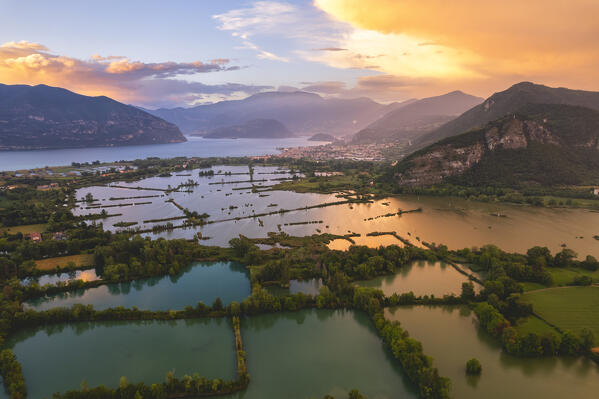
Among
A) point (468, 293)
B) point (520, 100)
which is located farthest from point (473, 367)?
point (520, 100)

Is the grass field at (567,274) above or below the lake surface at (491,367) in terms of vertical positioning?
above

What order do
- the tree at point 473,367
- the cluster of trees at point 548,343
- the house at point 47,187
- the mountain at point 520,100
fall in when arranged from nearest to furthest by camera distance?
the tree at point 473,367, the cluster of trees at point 548,343, the house at point 47,187, the mountain at point 520,100

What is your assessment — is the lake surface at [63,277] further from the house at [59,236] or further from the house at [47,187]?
the house at [47,187]

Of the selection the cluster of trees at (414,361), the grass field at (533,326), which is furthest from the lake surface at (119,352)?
the grass field at (533,326)

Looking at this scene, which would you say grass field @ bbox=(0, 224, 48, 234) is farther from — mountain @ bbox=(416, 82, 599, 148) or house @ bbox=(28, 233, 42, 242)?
mountain @ bbox=(416, 82, 599, 148)

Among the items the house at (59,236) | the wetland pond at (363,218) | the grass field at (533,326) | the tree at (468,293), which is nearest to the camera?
the grass field at (533,326)

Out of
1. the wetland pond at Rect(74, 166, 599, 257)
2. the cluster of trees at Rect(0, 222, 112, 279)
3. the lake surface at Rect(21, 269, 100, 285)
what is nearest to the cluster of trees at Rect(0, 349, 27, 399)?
the lake surface at Rect(21, 269, 100, 285)
